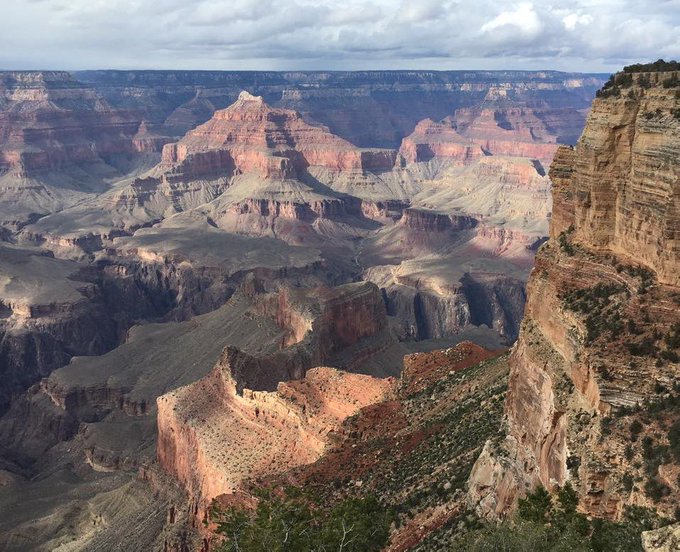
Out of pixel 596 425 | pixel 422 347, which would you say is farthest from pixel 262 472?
pixel 422 347

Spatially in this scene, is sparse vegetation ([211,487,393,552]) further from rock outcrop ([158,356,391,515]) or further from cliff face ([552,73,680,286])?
rock outcrop ([158,356,391,515])

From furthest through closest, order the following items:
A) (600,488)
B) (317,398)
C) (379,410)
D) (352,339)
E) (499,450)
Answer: (352,339)
(317,398)
(379,410)
(499,450)
(600,488)

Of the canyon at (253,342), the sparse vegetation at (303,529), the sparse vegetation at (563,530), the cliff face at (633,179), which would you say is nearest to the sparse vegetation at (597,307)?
the canyon at (253,342)

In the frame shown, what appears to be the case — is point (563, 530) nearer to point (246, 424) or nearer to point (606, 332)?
point (606, 332)

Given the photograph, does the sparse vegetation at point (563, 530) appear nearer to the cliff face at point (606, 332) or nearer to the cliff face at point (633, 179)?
the cliff face at point (606, 332)

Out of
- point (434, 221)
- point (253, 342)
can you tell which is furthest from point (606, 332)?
point (434, 221)

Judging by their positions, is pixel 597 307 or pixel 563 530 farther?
pixel 597 307

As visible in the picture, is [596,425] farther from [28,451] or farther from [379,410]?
[28,451]

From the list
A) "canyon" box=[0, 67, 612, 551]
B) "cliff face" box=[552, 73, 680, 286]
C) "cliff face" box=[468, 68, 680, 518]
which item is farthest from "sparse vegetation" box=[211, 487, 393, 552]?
"cliff face" box=[552, 73, 680, 286]
